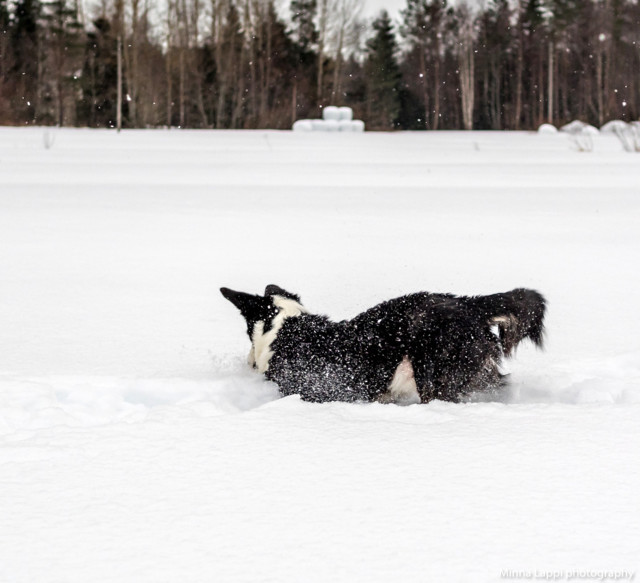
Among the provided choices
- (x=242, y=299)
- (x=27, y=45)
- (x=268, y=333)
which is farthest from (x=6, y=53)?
(x=268, y=333)

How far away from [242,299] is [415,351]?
1.00 m

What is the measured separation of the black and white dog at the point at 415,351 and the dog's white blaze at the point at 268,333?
0.33 ft

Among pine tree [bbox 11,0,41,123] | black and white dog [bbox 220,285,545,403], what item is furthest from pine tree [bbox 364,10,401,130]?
black and white dog [bbox 220,285,545,403]

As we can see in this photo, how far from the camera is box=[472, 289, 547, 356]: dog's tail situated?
2.98 meters

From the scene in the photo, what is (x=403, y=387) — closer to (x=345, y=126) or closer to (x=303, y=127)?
(x=303, y=127)

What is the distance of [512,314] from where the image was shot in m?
2.98

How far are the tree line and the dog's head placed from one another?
2909 cm

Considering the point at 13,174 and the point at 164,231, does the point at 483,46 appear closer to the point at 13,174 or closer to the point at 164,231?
the point at 13,174

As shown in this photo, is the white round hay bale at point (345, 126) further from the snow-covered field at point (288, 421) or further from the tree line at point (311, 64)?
the snow-covered field at point (288, 421)

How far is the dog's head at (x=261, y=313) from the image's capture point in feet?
11.1

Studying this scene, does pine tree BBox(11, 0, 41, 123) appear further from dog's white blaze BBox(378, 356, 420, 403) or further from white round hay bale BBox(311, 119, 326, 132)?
dog's white blaze BBox(378, 356, 420, 403)

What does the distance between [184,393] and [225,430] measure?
30.0 inches

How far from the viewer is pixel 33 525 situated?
67.1 inches

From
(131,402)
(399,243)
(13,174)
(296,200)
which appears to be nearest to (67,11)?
(13,174)
